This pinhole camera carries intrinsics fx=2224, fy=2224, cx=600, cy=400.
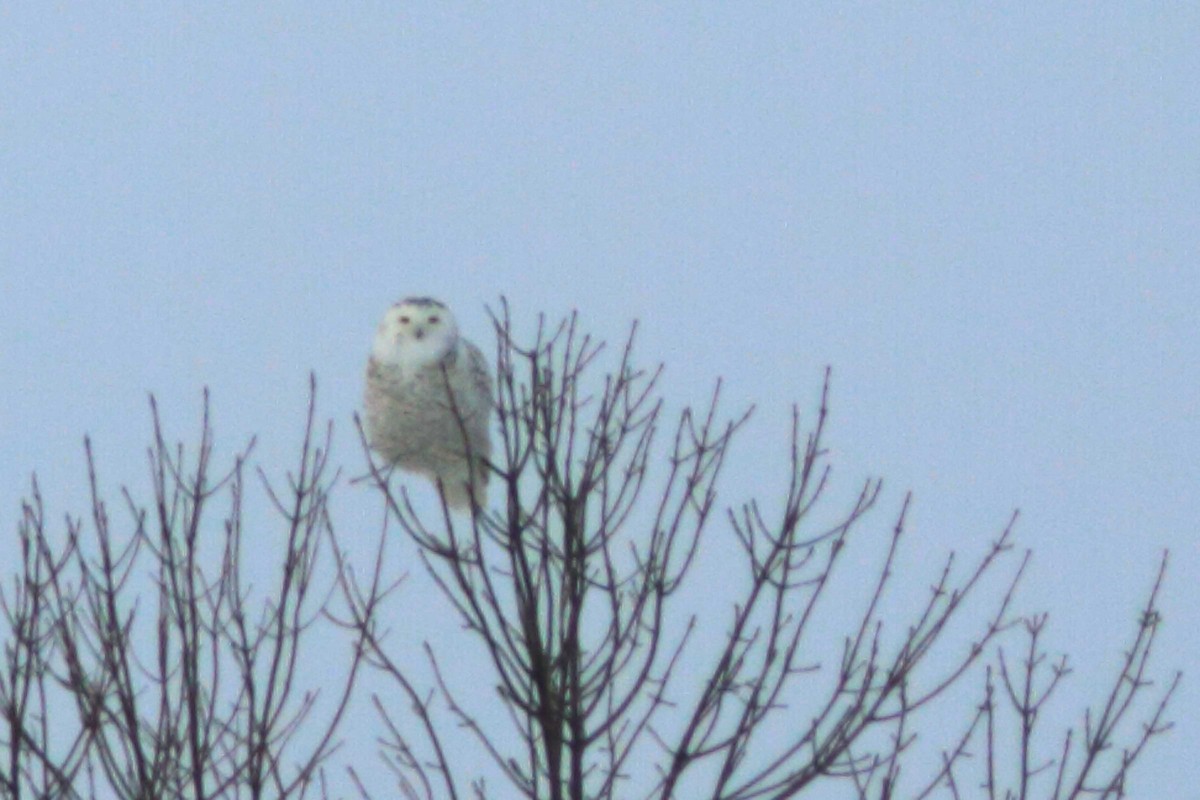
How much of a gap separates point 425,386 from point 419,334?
0.58 ft

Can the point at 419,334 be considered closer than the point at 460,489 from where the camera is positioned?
Yes

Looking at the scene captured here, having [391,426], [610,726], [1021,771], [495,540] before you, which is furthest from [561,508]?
[391,426]

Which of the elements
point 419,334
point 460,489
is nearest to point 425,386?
point 419,334

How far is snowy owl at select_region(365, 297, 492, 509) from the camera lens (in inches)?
293

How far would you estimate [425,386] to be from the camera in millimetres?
7469

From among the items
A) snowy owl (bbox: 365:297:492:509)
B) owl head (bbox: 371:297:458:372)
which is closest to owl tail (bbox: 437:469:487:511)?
snowy owl (bbox: 365:297:492:509)

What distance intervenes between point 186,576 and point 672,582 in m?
1.09

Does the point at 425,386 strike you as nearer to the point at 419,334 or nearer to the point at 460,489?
the point at 419,334

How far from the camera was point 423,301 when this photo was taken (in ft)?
24.7

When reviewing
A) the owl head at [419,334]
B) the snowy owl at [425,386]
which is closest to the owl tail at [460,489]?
the snowy owl at [425,386]

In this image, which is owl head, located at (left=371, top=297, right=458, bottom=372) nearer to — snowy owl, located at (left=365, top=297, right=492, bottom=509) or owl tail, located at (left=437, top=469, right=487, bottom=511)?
snowy owl, located at (left=365, top=297, right=492, bottom=509)

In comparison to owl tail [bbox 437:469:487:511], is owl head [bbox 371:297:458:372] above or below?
above

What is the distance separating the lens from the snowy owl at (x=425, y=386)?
745cm

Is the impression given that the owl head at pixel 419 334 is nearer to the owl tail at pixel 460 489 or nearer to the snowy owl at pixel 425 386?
the snowy owl at pixel 425 386
